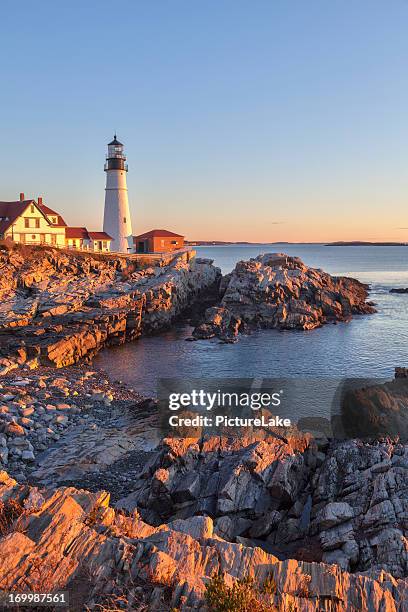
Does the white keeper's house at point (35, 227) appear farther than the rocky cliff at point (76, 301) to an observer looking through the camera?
Yes

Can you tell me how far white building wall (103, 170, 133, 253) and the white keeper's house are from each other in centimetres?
534

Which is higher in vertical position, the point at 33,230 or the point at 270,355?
the point at 33,230

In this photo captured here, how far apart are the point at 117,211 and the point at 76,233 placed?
7.71 metres

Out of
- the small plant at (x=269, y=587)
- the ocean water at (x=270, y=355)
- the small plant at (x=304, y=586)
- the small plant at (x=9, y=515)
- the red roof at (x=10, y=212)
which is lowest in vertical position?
the ocean water at (x=270, y=355)

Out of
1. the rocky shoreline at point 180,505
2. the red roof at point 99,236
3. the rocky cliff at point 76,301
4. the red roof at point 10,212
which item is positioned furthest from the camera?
the red roof at point 99,236

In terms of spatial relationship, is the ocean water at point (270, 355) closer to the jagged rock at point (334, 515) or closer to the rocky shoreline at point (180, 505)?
the rocky shoreline at point (180, 505)

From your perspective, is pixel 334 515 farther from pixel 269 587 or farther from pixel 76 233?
pixel 76 233

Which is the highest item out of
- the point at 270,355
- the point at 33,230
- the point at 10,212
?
the point at 10,212

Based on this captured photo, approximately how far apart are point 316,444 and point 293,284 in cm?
4006

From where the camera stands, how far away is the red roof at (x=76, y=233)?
66875mm

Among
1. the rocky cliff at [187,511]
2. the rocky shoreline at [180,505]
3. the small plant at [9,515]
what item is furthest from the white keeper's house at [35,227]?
the small plant at [9,515]

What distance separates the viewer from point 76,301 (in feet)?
151

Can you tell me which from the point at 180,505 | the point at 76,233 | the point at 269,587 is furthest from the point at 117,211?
the point at 269,587

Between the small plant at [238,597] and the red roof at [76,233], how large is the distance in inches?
2523
